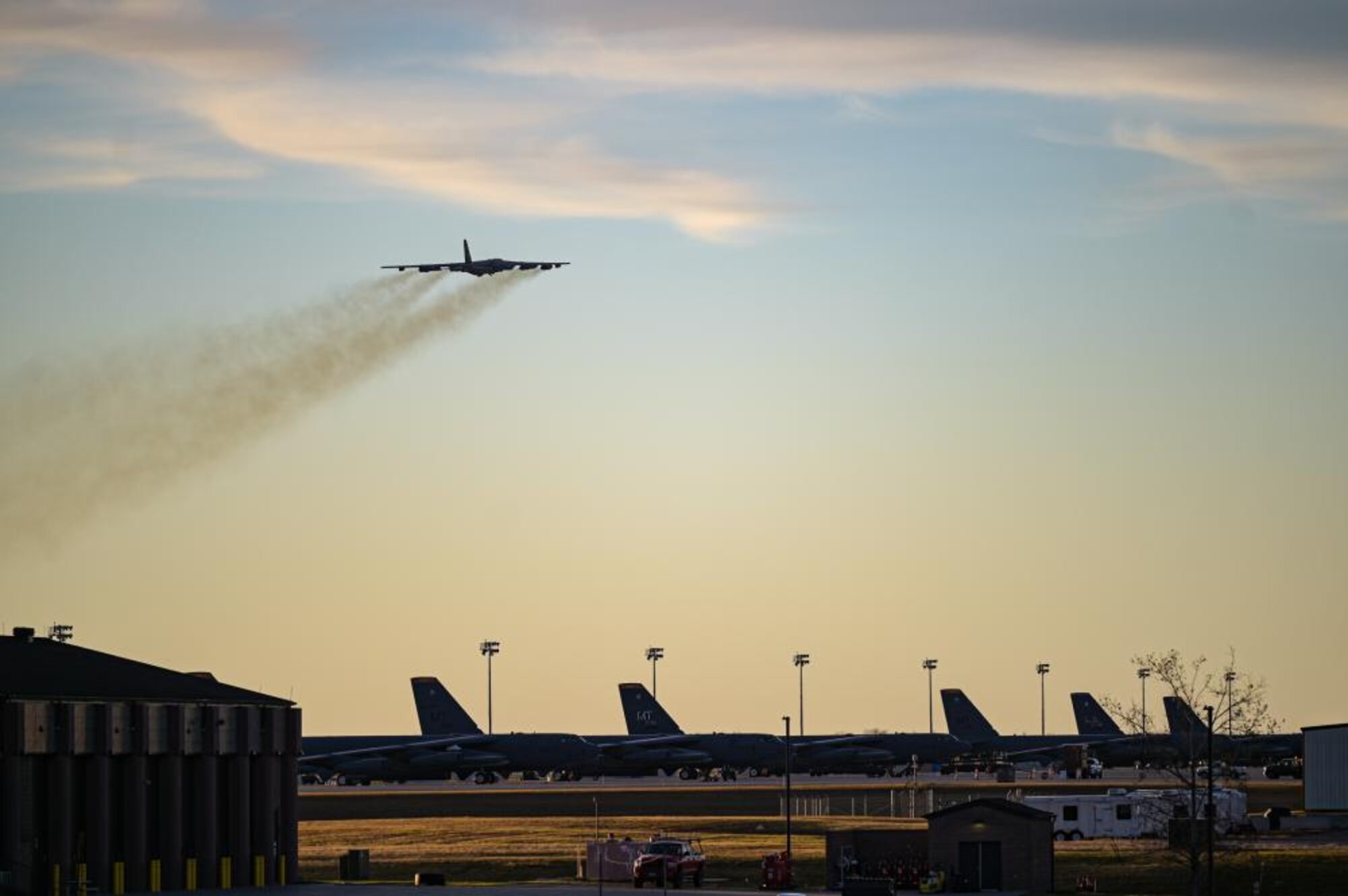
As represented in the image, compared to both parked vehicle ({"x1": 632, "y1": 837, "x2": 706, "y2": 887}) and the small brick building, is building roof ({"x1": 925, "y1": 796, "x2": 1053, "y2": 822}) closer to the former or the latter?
the small brick building

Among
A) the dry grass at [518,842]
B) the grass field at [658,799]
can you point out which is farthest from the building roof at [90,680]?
the grass field at [658,799]

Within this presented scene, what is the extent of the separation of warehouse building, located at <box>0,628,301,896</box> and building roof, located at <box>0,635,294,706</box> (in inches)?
3.6

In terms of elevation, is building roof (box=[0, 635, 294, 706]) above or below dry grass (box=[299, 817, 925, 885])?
above

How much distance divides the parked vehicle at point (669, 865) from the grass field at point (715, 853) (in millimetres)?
1791

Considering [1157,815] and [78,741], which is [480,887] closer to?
[78,741]

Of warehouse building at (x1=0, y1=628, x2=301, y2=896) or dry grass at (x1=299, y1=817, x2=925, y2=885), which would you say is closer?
warehouse building at (x1=0, y1=628, x2=301, y2=896)

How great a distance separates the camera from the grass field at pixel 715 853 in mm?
90938

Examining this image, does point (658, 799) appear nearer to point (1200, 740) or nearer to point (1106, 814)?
point (1200, 740)

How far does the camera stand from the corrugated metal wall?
5069 inches

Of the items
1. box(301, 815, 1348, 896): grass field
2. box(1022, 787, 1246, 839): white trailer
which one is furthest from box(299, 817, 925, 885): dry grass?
box(1022, 787, 1246, 839): white trailer

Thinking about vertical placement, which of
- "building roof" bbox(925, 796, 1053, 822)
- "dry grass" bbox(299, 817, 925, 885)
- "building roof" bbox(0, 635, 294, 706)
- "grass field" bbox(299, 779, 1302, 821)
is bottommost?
"grass field" bbox(299, 779, 1302, 821)

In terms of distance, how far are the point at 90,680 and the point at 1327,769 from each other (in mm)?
69663

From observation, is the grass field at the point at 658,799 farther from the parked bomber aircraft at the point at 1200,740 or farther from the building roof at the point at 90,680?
the building roof at the point at 90,680

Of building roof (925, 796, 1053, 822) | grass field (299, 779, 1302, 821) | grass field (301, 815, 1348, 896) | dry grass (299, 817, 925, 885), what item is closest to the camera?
building roof (925, 796, 1053, 822)
